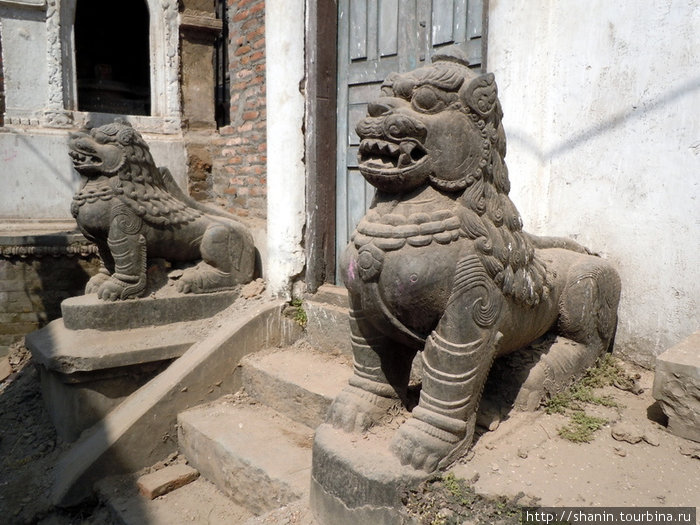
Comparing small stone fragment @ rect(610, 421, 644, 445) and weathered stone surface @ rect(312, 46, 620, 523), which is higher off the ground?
weathered stone surface @ rect(312, 46, 620, 523)

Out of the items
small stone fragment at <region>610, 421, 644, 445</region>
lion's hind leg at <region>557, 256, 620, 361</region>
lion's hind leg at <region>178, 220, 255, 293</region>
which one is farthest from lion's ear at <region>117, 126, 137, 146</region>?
→ small stone fragment at <region>610, 421, 644, 445</region>

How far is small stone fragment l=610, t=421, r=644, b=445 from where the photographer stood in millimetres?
2363

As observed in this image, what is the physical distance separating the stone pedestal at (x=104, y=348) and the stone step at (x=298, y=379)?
61 centimetres

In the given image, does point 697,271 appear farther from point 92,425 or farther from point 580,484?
point 92,425

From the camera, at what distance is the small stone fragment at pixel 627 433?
236cm

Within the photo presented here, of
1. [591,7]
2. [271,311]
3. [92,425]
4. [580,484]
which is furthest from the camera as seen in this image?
[271,311]

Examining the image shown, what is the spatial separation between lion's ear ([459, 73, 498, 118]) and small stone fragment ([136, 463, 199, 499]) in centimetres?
283

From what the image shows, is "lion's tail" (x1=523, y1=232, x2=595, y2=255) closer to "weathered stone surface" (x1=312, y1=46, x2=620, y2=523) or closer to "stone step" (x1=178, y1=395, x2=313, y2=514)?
"weathered stone surface" (x1=312, y1=46, x2=620, y2=523)

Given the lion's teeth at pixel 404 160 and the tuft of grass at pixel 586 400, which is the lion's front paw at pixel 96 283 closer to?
the lion's teeth at pixel 404 160

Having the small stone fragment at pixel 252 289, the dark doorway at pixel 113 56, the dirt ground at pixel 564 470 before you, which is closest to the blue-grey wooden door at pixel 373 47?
the small stone fragment at pixel 252 289

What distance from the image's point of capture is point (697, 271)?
111 inches

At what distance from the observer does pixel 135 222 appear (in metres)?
4.20

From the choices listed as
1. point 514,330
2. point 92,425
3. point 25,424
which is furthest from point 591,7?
point 25,424

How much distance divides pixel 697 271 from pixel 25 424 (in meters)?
4.80
